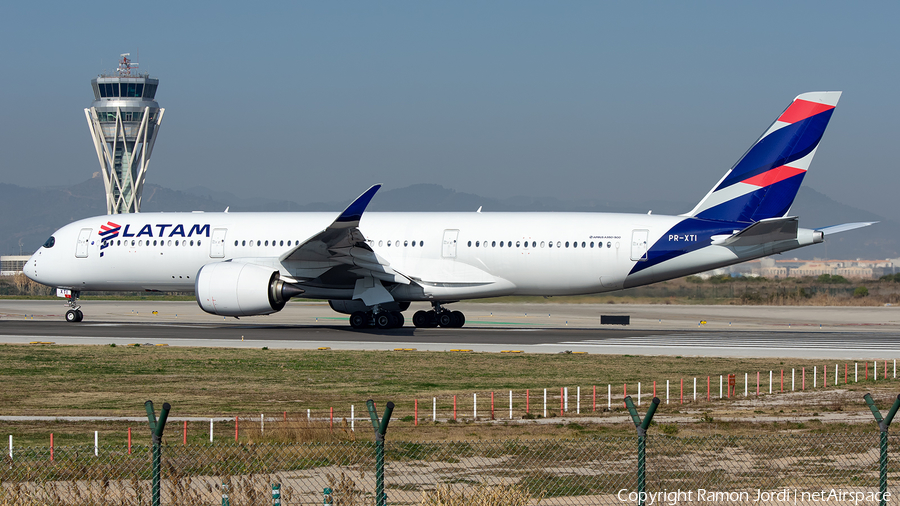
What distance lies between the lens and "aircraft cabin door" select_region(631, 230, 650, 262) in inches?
1342

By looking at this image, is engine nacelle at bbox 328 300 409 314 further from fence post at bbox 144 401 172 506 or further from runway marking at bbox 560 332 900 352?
fence post at bbox 144 401 172 506

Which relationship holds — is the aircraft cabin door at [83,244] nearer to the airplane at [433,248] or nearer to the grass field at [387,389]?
the airplane at [433,248]

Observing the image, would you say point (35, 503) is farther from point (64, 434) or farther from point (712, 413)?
point (712, 413)

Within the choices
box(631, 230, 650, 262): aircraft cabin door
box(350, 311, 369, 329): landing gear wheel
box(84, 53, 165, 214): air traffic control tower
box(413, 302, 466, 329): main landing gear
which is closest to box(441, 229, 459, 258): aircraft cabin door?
box(413, 302, 466, 329): main landing gear

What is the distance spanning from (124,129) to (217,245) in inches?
4862

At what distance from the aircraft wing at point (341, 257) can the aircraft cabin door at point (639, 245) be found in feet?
28.7

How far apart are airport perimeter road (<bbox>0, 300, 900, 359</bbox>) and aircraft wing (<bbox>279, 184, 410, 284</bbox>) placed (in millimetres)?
2227

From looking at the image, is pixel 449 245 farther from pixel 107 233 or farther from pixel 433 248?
pixel 107 233

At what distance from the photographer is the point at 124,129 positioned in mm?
151500

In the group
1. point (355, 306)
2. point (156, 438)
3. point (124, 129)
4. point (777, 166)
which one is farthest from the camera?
point (124, 129)

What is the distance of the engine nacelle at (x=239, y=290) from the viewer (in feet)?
109

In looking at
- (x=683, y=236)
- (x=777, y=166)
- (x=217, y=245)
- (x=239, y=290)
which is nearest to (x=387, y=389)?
(x=239, y=290)

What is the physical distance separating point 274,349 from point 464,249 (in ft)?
31.5

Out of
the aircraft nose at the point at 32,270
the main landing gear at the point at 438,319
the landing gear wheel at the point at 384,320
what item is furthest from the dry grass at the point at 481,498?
the aircraft nose at the point at 32,270
